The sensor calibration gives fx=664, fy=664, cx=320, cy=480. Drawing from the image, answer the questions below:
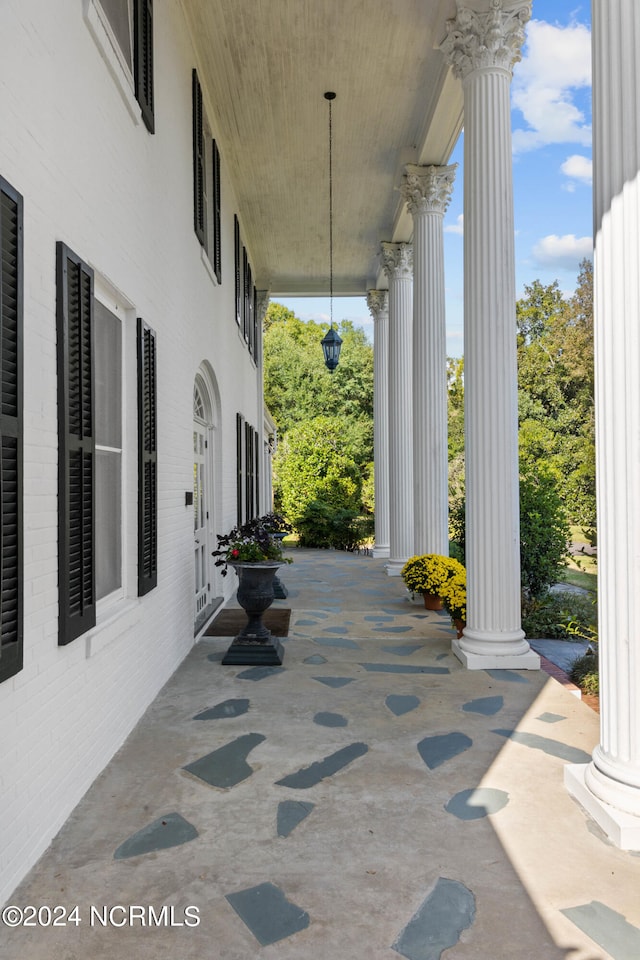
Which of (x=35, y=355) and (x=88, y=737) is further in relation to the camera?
(x=88, y=737)

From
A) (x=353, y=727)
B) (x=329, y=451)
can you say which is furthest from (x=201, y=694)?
(x=329, y=451)

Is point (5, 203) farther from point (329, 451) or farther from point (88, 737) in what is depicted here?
point (329, 451)

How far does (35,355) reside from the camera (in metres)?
3.03

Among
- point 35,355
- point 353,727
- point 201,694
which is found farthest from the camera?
point 201,694

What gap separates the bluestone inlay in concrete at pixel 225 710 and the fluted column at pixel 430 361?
5.13 meters

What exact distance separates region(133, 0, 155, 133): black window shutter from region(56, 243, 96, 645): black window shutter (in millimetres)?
2150

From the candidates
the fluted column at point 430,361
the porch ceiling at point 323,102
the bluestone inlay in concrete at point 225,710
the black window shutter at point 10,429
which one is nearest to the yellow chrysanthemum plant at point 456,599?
the fluted column at point 430,361

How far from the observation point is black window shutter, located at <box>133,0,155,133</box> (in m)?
4.89

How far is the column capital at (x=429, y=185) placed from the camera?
981 cm

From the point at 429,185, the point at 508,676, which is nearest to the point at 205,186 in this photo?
the point at 429,185

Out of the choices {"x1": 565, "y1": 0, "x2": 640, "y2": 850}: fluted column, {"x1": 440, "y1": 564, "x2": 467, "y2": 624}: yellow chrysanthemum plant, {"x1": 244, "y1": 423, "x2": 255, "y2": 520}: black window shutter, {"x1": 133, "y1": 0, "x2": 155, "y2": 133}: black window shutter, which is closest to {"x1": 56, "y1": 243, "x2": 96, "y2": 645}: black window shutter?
{"x1": 133, "y1": 0, "x2": 155, "y2": 133}: black window shutter

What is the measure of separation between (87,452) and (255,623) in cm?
340

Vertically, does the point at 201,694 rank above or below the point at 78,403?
below

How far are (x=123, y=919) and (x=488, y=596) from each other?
4325 mm
